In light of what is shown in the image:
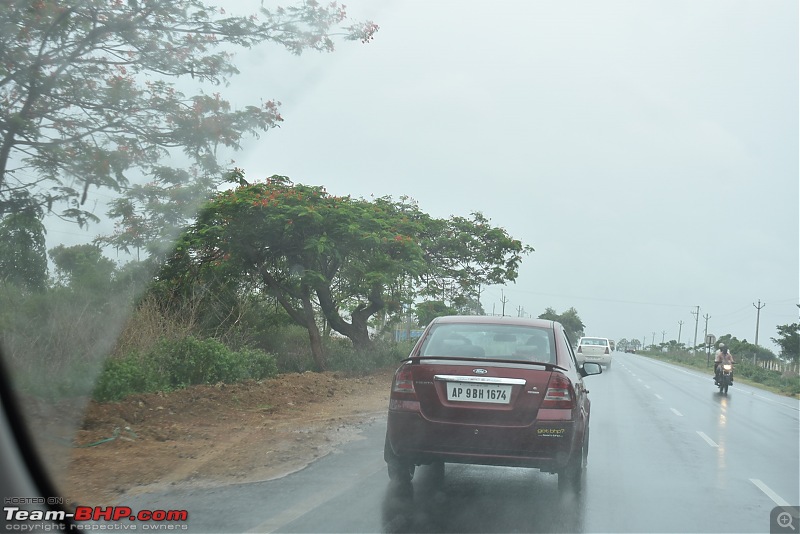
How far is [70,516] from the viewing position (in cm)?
518

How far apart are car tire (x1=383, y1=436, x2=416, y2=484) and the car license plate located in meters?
0.77

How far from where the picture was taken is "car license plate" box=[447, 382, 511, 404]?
6.27 m

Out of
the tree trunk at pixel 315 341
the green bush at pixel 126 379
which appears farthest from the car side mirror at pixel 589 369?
the tree trunk at pixel 315 341

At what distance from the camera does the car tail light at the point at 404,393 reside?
21.1 ft

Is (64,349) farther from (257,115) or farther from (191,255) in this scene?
(191,255)

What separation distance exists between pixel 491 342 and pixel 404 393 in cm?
114

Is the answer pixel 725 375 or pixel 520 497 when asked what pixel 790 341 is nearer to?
pixel 725 375

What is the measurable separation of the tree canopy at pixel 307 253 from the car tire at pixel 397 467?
11.4 metres

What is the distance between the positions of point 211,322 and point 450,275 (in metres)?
10.0

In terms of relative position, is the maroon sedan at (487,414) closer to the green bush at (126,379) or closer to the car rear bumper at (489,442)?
the car rear bumper at (489,442)

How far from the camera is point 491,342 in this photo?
7195 millimetres

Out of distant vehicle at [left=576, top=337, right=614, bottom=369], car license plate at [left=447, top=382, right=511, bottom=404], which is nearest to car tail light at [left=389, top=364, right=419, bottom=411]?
car license plate at [left=447, top=382, right=511, bottom=404]

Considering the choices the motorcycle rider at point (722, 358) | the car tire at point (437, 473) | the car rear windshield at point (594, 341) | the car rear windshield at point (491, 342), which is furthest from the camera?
the car rear windshield at point (594, 341)

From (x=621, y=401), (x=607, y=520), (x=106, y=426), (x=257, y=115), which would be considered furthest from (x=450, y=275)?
(x=607, y=520)
